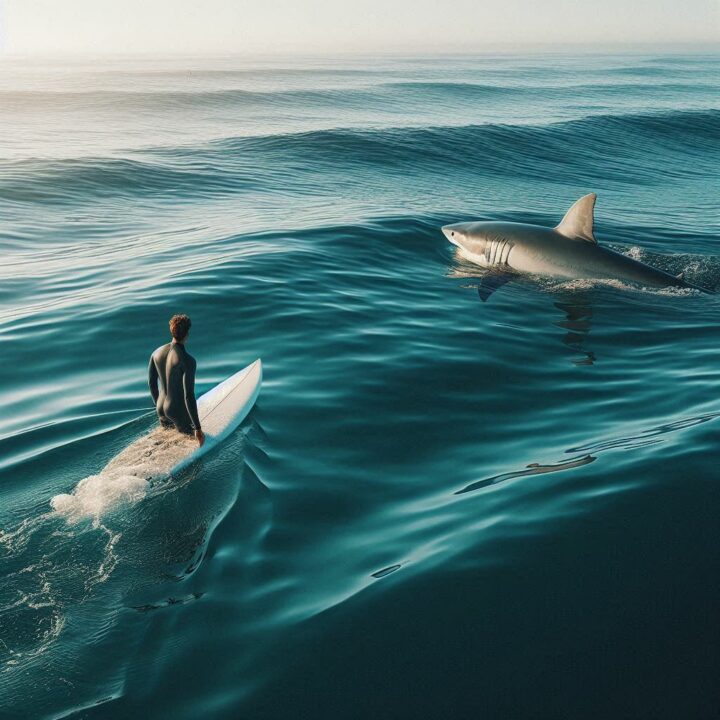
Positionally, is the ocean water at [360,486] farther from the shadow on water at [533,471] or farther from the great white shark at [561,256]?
the great white shark at [561,256]

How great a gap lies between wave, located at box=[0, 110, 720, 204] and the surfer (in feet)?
63.8

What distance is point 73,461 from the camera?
850 cm

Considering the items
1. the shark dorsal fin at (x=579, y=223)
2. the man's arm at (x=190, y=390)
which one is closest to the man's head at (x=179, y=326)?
the man's arm at (x=190, y=390)

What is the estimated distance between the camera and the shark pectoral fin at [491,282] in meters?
15.1

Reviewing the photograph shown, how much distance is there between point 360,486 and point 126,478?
230cm

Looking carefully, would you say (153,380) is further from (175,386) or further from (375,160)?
(375,160)

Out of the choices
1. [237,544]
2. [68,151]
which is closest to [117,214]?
[68,151]

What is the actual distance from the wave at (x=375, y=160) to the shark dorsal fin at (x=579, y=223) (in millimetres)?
14960

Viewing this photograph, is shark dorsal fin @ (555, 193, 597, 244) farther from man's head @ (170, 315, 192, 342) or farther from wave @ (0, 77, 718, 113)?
wave @ (0, 77, 718, 113)

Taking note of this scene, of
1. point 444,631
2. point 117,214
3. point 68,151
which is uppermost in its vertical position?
point 68,151

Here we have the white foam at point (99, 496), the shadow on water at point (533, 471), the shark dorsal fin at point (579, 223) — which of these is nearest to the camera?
the white foam at point (99, 496)

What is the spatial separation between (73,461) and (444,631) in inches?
186

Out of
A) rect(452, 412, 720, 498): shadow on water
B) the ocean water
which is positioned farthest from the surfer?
rect(452, 412, 720, 498): shadow on water

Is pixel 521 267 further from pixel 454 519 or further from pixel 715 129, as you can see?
pixel 715 129
